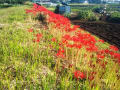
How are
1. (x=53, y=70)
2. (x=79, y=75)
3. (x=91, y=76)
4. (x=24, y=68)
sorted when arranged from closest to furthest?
1. (x=91, y=76)
2. (x=79, y=75)
3. (x=24, y=68)
4. (x=53, y=70)

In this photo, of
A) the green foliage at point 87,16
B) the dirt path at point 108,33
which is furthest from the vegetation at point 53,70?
the green foliage at point 87,16

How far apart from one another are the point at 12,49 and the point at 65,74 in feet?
9.34

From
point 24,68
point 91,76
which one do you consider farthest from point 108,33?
point 24,68

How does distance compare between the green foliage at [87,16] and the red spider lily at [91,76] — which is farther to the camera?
the green foliage at [87,16]

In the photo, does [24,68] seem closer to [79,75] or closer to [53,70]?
[53,70]

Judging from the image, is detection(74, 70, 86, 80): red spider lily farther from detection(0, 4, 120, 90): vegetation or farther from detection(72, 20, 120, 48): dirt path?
detection(72, 20, 120, 48): dirt path

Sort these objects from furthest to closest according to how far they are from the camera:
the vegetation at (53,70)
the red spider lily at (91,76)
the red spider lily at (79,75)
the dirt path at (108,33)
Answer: the dirt path at (108,33)
the red spider lily at (79,75)
the red spider lily at (91,76)
the vegetation at (53,70)

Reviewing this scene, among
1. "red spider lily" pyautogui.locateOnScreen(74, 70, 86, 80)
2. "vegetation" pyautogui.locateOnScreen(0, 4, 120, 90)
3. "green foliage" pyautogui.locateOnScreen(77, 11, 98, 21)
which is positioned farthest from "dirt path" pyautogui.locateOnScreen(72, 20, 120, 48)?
"green foliage" pyautogui.locateOnScreen(77, 11, 98, 21)

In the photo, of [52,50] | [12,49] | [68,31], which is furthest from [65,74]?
[68,31]

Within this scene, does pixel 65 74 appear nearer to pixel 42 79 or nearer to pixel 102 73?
pixel 42 79

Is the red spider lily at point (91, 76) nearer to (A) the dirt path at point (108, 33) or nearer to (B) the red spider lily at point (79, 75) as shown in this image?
(B) the red spider lily at point (79, 75)

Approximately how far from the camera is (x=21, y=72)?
4.83 metres

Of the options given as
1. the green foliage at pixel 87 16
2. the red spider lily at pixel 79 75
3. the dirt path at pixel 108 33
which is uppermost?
the green foliage at pixel 87 16

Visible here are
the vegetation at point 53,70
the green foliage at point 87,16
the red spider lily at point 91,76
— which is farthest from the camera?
the green foliage at point 87,16
